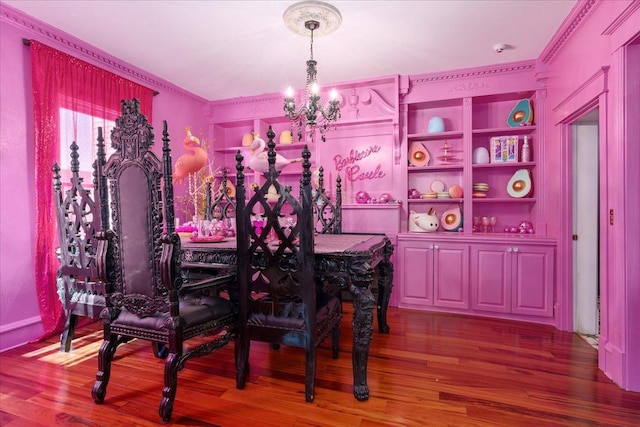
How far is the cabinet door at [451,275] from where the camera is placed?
354 cm

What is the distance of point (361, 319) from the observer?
1984 mm

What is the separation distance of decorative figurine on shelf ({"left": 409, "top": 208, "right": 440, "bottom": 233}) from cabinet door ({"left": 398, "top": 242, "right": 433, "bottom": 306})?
0.26 m

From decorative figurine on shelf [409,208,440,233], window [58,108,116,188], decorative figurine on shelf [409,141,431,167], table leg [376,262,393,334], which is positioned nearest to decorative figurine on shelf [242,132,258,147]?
window [58,108,116,188]

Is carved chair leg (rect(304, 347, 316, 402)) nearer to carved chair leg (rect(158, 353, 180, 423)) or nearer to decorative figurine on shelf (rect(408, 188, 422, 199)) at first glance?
carved chair leg (rect(158, 353, 180, 423))

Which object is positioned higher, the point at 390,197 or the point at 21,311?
the point at 390,197

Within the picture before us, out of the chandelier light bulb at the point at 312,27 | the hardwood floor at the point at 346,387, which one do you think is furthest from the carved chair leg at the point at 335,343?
the chandelier light bulb at the point at 312,27

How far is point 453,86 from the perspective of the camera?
3.85 metres

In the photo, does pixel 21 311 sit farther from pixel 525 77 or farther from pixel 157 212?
pixel 525 77

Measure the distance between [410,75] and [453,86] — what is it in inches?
19.8

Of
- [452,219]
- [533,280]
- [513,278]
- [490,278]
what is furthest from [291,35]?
[533,280]

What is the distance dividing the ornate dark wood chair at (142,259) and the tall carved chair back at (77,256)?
0.75 metres

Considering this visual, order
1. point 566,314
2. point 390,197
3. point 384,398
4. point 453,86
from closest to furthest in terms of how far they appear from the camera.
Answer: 1. point 384,398
2. point 566,314
3. point 453,86
4. point 390,197

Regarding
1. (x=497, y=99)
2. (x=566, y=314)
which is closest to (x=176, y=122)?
(x=497, y=99)

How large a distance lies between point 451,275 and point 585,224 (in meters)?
1.27
